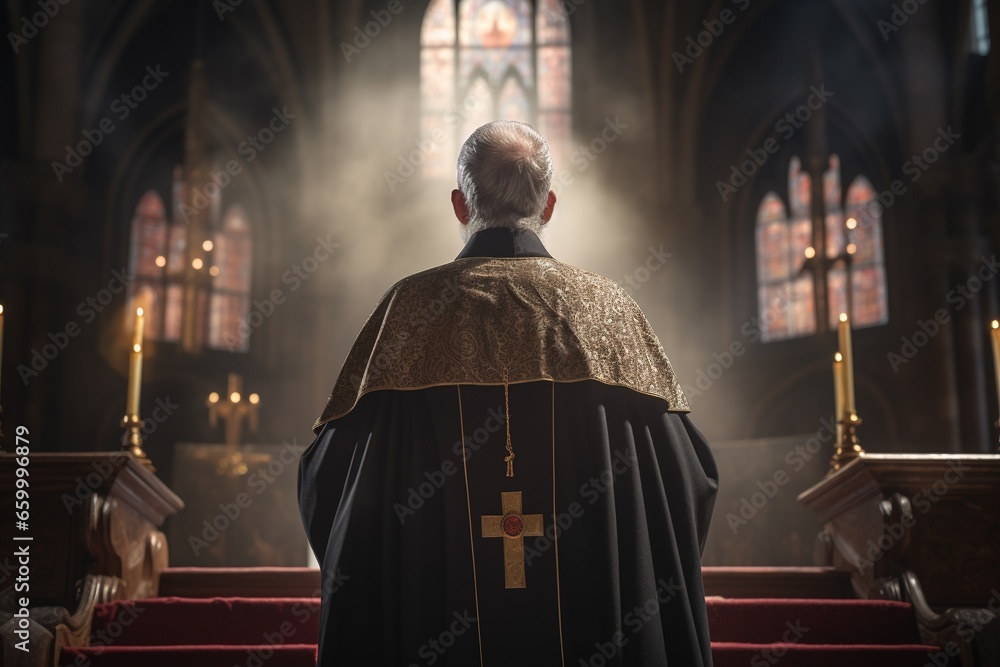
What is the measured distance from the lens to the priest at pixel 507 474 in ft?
8.40

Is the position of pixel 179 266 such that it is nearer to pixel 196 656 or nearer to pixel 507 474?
pixel 196 656

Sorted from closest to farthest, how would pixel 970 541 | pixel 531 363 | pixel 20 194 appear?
pixel 531 363 < pixel 970 541 < pixel 20 194

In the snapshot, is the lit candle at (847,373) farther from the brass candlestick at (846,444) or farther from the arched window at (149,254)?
the arched window at (149,254)

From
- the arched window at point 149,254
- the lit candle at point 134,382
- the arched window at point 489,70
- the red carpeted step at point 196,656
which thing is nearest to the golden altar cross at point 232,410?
the arched window at point 149,254

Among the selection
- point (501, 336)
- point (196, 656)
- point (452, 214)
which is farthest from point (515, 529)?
point (452, 214)

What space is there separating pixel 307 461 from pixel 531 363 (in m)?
0.54

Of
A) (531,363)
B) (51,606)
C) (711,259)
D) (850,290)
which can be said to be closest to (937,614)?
(531,363)

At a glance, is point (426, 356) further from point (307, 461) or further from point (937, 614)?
point (937, 614)

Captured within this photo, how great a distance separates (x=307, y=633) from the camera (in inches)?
178

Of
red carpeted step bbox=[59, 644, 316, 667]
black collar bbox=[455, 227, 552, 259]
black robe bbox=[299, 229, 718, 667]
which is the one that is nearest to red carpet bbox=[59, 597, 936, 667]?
red carpeted step bbox=[59, 644, 316, 667]

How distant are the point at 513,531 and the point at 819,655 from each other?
76.4 inches

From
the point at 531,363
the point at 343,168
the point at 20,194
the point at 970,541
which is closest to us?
the point at 531,363

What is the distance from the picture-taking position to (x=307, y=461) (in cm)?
274

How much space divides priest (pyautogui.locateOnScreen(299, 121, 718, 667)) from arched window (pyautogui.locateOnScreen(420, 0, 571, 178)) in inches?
464
